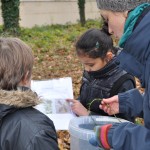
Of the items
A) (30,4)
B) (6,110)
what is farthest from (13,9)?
(6,110)

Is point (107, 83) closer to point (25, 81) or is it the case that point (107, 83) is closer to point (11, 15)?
point (25, 81)

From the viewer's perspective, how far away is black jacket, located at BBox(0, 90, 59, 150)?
206cm

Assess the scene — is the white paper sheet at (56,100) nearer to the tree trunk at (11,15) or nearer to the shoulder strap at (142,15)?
the shoulder strap at (142,15)

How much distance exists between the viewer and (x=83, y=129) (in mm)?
2736

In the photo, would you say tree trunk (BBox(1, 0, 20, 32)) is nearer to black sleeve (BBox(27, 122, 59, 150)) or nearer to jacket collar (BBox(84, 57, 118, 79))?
jacket collar (BBox(84, 57, 118, 79))

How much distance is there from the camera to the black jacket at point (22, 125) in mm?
2064

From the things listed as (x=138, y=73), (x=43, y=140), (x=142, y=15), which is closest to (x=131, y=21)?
(x=142, y=15)

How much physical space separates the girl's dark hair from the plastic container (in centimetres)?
53

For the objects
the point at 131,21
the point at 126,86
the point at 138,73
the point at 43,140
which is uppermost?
the point at 131,21

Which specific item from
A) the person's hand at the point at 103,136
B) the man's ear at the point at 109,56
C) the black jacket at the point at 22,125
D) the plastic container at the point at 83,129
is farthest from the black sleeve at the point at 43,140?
the man's ear at the point at 109,56

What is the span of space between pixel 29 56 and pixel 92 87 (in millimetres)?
1030

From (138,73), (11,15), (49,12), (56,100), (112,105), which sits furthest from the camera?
(49,12)

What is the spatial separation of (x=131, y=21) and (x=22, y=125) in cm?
71

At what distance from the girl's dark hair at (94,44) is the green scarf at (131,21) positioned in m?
1.12
